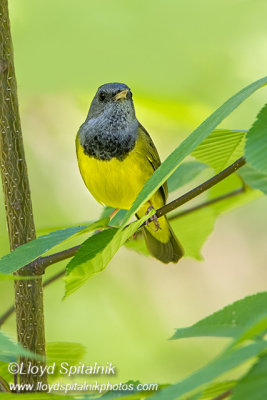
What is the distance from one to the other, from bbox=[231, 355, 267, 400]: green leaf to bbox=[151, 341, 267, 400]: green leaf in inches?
1.0

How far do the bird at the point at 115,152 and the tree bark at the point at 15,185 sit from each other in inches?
34.6

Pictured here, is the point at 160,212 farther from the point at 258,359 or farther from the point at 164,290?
the point at 164,290

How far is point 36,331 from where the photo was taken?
1450mm

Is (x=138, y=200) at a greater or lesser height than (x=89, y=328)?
lesser

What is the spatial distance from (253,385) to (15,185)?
3.31 feet

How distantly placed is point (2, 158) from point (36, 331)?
0.42m

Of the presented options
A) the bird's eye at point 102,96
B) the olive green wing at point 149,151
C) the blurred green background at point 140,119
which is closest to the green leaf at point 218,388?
the blurred green background at point 140,119

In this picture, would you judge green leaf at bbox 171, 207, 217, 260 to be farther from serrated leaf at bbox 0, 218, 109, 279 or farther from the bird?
serrated leaf at bbox 0, 218, 109, 279

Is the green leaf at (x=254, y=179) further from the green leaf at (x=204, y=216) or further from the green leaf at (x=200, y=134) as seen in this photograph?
the green leaf at (x=200, y=134)

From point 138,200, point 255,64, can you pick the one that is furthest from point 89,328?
point 138,200

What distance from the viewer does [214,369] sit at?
1.87 feet

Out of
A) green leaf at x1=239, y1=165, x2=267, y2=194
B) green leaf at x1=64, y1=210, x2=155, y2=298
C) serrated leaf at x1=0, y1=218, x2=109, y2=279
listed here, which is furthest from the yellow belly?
green leaf at x1=64, y1=210, x2=155, y2=298

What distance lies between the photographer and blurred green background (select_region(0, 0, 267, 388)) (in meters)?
2.18

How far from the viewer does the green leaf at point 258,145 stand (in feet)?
2.56
